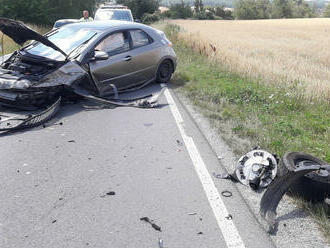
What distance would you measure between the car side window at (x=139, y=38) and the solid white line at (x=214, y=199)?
3572 mm

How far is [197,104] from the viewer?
888 cm

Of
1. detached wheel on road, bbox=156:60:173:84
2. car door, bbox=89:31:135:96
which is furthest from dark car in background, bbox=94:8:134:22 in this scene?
car door, bbox=89:31:135:96

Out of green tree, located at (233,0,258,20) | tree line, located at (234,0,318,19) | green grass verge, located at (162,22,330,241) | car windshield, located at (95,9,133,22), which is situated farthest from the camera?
green tree, located at (233,0,258,20)

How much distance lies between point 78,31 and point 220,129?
13.7 ft

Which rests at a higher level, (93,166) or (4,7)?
(93,166)

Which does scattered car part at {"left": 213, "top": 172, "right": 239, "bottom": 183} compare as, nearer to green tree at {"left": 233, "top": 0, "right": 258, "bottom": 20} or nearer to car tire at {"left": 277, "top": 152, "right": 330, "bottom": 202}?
car tire at {"left": 277, "top": 152, "right": 330, "bottom": 202}

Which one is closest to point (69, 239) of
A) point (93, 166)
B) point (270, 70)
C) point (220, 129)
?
point (93, 166)

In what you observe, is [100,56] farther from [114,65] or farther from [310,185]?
[310,185]

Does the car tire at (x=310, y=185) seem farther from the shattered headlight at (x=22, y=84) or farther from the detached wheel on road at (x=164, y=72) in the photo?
the detached wheel on road at (x=164, y=72)

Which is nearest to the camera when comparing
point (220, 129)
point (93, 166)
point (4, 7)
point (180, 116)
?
point (93, 166)

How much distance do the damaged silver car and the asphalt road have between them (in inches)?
39.5

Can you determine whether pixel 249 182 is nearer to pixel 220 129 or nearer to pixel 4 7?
pixel 220 129

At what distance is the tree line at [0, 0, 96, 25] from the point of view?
33544 mm

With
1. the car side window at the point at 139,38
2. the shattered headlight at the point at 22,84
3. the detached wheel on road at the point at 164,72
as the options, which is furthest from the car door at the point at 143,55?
the shattered headlight at the point at 22,84
